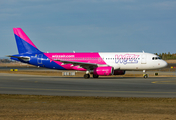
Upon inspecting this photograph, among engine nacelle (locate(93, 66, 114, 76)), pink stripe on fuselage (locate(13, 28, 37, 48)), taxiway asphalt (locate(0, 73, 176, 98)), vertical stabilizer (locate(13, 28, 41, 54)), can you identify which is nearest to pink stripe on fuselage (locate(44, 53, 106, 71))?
engine nacelle (locate(93, 66, 114, 76))

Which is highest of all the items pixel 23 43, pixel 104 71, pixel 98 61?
pixel 23 43

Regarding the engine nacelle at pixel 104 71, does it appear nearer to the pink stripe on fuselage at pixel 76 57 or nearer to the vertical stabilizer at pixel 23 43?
the pink stripe on fuselage at pixel 76 57

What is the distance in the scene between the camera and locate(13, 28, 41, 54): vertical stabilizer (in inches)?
1991

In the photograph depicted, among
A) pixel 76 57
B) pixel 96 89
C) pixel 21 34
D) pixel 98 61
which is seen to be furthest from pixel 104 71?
pixel 21 34

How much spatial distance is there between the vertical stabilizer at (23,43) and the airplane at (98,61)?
0.65 metres

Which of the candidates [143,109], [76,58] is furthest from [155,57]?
[143,109]

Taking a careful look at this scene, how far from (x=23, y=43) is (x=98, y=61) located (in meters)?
15.4

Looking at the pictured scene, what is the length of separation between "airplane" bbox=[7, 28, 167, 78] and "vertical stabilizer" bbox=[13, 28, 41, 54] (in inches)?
25.5

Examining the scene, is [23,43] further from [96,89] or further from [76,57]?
[96,89]

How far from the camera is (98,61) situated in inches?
1825

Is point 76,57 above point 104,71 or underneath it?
above

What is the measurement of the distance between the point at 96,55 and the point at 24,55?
1382cm

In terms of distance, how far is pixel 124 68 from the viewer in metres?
45.7

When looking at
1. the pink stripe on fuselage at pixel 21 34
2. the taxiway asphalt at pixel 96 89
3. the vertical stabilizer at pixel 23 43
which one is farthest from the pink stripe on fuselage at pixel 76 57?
the taxiway asphalt at pixel 96 89
